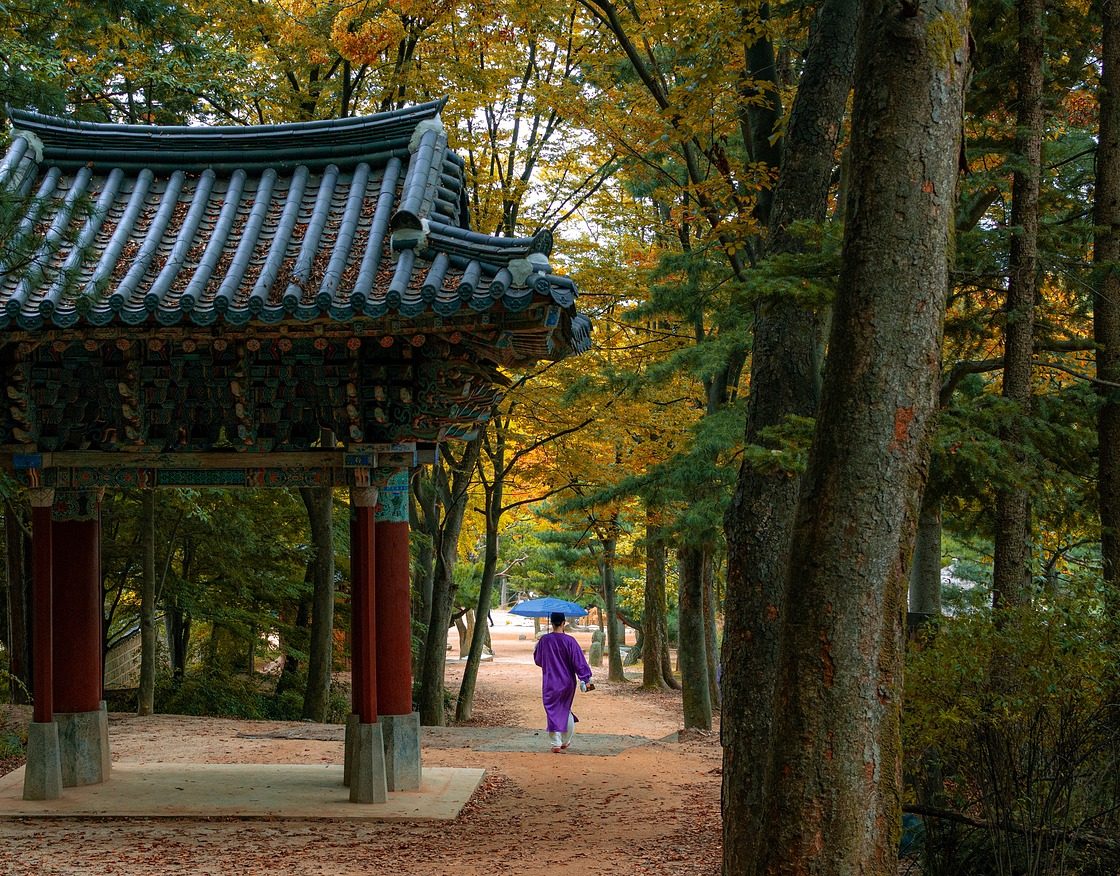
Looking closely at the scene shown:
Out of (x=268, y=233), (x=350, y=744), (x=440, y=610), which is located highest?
(x=268, y=233)

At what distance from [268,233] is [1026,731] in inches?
282

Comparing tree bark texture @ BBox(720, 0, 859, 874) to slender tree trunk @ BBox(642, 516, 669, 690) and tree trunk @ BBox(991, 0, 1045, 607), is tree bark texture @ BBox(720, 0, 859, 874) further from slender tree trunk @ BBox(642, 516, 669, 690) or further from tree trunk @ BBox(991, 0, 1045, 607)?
slender tree trunk @ BBox(642, 516, 669, 690)

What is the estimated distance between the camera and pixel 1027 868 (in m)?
5.95

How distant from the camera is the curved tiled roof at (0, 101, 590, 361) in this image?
820 cm

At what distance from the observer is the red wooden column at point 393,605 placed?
9.91 metres

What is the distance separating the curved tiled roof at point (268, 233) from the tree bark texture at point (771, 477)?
1.71 meters

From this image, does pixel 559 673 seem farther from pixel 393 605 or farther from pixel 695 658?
pixel 695 658

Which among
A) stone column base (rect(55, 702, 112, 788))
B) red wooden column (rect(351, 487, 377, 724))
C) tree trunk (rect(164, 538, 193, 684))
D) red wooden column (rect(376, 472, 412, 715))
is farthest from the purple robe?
tree trunk (rect(164, 538, 193, 684))

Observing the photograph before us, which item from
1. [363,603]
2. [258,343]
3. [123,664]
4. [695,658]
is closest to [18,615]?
[123,664]

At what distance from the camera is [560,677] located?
13312mm

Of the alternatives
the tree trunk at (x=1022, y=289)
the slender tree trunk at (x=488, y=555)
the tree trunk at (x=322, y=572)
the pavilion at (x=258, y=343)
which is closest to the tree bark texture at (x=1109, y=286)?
the tree trunk at (x=1022, y=289)

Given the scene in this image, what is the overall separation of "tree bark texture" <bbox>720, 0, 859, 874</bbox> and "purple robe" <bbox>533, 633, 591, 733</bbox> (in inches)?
237

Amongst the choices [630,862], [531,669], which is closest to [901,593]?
[630,862]

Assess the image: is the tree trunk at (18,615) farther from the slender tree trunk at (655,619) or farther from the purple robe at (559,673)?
the slender tree trunk at (655,619)
